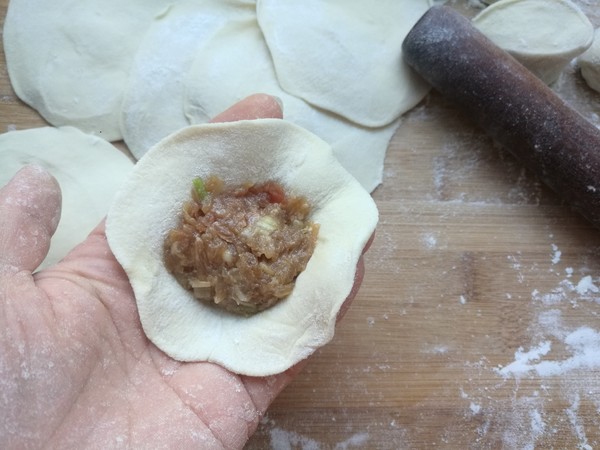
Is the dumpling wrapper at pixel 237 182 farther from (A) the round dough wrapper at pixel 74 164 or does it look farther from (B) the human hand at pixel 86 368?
(A) the round dough wrapper at pixel 74 164

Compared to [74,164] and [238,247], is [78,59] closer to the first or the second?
[74,164]

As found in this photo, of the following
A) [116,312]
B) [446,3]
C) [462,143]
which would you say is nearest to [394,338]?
[462,143]

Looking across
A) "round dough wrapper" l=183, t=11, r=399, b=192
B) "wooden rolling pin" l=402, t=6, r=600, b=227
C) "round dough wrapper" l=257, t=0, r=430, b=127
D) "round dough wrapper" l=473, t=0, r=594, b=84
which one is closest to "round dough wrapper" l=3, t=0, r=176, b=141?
"round dough wrapper" l=183, t=11, r=399, b=192

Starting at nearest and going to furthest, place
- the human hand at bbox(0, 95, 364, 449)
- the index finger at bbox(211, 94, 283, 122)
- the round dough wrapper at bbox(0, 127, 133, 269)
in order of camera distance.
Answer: the human hand at bbox(0, 95, 364, 449), the index finger at bbox(211, 94, 283, 122), the round dough wrapper at bbox(0, 127, 133, 269)

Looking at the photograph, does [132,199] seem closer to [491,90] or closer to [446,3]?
[491,90]

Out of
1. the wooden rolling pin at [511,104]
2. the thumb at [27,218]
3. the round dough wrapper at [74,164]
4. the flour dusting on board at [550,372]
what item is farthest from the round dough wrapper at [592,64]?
the thumb at [27,218]

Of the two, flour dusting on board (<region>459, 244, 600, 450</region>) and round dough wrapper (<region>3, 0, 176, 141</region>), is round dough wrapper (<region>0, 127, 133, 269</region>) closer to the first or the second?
round dough wrapper (<region>3, 0, 176, 141</region>)
